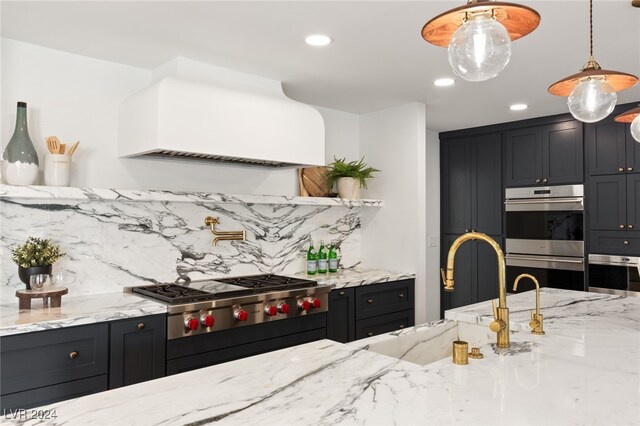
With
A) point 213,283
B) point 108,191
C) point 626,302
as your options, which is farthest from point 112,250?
point 626,302

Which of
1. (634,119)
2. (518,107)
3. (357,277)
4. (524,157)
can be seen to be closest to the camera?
(634,119)

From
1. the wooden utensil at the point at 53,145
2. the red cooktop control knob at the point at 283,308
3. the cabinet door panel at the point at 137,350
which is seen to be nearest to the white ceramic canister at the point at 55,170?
the wooden utensil at the point at 53,145

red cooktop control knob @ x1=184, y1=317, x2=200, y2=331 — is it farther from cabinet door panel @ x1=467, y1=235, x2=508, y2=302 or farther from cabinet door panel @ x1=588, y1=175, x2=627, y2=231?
cabinet door panel @ x1=588, y1=175, x2=627, y2=231

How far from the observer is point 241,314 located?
276 cm

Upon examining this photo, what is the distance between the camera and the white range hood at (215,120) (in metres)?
2.63

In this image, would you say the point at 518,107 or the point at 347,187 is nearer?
the point at 347,187

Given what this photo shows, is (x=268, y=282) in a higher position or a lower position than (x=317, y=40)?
lower

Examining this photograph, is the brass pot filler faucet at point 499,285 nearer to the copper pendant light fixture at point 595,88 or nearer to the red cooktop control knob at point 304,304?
the copper pendant light fixture at point 595,88

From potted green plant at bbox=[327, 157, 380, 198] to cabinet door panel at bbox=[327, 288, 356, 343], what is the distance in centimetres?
92

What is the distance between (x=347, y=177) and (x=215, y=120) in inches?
58.8

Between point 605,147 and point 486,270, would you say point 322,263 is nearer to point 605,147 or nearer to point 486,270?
point 486,270

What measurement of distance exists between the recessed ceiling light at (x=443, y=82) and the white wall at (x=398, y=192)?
21.3 inches

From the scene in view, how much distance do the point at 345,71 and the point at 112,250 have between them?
73.0 inches

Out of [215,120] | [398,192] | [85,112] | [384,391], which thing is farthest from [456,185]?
[384,391]
